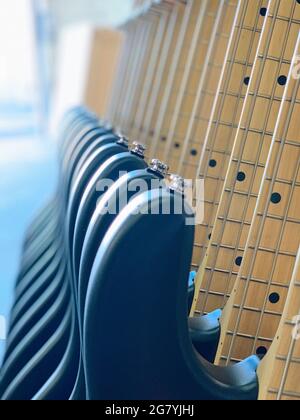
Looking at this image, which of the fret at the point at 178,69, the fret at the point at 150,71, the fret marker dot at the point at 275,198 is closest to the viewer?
the fret marker dot at the point at 275,198

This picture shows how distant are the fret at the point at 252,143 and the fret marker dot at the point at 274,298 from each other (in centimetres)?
9

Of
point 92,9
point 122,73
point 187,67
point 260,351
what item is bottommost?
point 260,351

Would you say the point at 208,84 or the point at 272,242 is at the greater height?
the point at 208,84

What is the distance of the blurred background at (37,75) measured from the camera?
23.3 ft

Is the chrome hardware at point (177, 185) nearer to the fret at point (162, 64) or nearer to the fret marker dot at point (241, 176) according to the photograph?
the fret marker dot at point (241, 176)

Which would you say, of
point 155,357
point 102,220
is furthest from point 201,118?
point 155,357

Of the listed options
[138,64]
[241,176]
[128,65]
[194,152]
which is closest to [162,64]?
[138,64]

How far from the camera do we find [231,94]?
188 cm

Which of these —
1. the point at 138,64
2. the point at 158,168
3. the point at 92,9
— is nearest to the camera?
the point at 158,168

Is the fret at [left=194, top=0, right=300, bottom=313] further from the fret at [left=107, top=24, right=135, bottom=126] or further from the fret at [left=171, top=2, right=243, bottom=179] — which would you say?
the fret at [left=107, top=24, right=135, bottom=126]

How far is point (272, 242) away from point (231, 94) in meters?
0.72

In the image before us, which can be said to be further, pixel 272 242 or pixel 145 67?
pixel 145 67

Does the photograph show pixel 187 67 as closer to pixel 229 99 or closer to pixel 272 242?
pixel 229 99

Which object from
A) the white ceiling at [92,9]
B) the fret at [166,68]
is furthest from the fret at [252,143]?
the white ceiling at [92,9]
